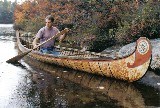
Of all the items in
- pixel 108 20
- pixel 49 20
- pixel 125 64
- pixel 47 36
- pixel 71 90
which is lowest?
pixel 71 90

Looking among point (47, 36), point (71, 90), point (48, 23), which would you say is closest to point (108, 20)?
point (47, 36)

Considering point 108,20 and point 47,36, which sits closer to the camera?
point 47,36

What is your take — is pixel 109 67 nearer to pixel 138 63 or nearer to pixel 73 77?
pixel 138 63

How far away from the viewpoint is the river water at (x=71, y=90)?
302 inches

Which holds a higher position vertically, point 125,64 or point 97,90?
point 125,64

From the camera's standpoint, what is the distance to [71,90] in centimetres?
916

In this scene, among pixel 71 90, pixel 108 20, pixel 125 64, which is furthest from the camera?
pixel 108 20

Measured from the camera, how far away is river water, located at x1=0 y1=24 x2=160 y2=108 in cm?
768

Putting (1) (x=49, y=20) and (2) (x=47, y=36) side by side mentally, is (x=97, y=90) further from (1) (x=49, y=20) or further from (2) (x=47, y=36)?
(2) (x=47, y=36)

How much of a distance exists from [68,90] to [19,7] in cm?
4666

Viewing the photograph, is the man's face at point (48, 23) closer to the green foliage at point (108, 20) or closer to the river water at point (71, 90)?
the river water at point (71, 90)

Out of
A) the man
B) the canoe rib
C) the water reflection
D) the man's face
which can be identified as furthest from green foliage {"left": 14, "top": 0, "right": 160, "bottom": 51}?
the canoe rib

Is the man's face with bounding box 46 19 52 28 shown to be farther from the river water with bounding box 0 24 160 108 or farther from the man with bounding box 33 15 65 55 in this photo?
the river water with bounding box 0 24 160 108

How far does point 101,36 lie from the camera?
61.9ft
